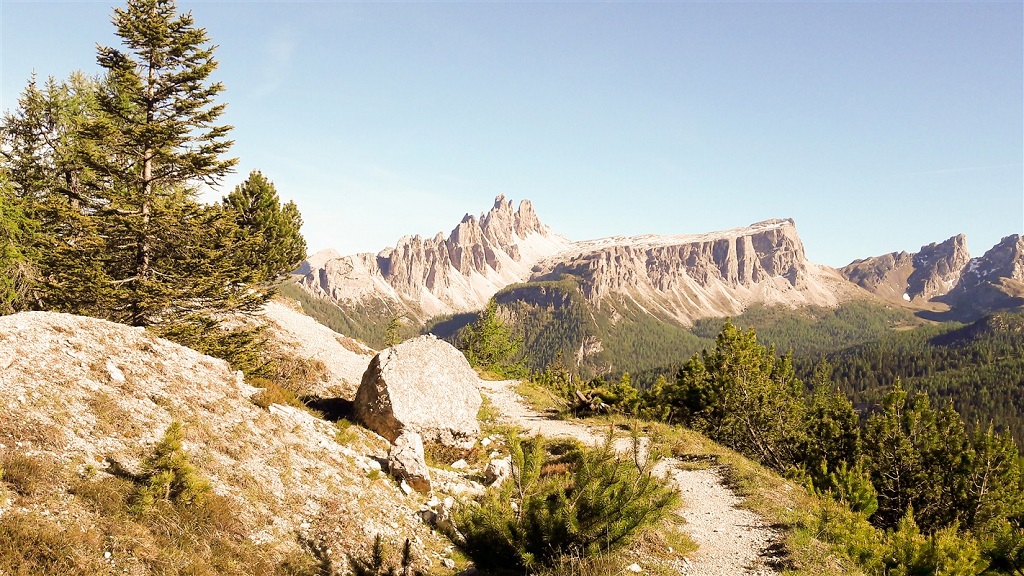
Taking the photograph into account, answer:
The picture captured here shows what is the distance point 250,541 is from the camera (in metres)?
9.84

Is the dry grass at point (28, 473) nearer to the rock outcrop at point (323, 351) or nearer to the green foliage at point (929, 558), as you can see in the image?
the rock outcrop at point (323, 351)

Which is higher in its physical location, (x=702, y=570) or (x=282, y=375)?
(x=282, y=375)

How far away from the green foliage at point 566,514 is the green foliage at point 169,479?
5.86 meters

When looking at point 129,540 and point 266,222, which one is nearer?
point 129,540

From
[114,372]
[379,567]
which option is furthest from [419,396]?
[114,372]

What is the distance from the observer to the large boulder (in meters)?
18.5

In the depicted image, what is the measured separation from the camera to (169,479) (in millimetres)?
9250

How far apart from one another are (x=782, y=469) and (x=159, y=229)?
32110mm

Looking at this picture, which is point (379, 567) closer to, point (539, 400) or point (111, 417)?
point (111, 417)

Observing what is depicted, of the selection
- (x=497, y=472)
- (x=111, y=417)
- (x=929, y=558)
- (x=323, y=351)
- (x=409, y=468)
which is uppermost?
(x=111, y=417)

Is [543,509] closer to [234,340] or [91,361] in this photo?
[91,361]

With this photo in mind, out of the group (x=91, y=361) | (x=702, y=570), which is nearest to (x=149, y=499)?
(x=91, y=361)

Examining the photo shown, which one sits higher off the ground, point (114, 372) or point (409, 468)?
point (114, 372)

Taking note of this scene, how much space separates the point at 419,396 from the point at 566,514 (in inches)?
486
